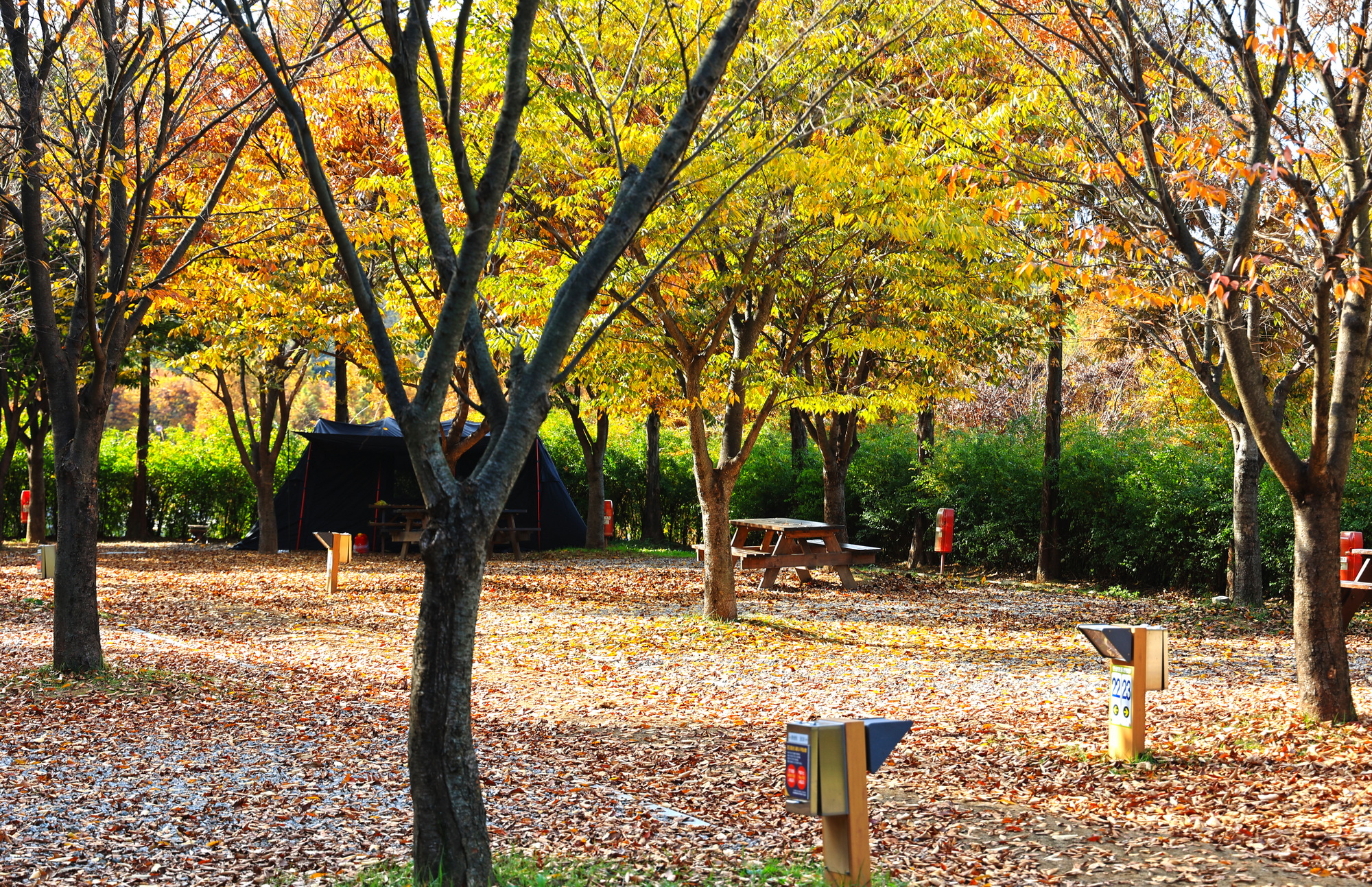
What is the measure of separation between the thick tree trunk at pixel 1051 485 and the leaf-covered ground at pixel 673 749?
350 cm

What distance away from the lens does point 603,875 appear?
361 centimetres

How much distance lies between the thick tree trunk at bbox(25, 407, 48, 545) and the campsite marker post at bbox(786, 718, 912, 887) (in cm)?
1762

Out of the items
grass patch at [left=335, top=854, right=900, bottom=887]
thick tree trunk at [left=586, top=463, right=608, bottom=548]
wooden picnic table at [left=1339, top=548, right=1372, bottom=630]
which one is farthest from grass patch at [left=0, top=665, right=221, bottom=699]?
thick tree trunk at [left=586, top=463, right=608, bottom=548]

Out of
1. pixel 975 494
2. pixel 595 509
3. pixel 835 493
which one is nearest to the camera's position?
pixel 835 493

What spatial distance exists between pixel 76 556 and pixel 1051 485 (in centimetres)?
1107

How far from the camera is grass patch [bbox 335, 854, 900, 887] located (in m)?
3.45

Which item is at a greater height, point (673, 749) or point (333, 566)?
point (333, 566)

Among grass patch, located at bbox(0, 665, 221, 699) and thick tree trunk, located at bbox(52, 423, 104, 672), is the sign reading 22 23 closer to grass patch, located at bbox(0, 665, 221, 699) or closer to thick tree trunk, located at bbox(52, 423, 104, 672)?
grass patch, located at bbox(0, 665, 221, 699)

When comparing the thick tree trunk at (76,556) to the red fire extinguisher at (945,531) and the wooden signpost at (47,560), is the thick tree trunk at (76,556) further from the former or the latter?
the red fire extinguisher at (945,531)

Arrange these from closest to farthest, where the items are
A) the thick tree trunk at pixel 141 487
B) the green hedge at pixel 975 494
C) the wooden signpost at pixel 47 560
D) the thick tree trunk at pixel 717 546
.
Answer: the thick tree trunk at pixel 717 546
the wooden signpost at pixel 47 560
the green hedge at pixel 975 494
the thick tree trunk at pixel 141 487

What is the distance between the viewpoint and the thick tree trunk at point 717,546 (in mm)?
9781

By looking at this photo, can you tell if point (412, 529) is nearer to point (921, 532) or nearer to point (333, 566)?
point (333, 566)

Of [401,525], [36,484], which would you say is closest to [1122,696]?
[401,525]

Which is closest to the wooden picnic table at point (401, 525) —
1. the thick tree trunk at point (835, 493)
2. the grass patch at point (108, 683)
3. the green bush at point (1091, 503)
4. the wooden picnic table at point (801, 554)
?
the wooden picnic table at point (801, 554)
